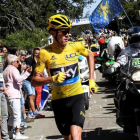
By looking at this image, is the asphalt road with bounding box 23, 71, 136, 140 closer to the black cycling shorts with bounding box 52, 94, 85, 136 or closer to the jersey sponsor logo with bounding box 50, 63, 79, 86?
the black cycling shorts with bounding box 52, 94, 85, 136

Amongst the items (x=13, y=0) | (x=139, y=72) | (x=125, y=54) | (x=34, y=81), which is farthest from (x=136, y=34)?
(x=13, y=0)

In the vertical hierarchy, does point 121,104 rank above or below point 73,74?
below

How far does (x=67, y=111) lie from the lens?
5742mm

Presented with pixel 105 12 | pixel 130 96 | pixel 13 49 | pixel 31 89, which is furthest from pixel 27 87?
pixel 105 12

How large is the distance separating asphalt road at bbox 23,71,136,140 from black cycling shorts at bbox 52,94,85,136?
8.15 feet

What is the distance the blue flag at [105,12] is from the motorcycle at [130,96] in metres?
10.2

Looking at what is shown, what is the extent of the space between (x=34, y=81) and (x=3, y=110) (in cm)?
267

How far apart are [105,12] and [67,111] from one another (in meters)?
13.3

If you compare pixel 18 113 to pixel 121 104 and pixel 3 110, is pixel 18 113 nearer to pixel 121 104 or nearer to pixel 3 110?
pixel 3 110

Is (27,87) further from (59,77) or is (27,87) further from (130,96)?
(59,77)

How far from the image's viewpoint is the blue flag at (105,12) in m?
17.5

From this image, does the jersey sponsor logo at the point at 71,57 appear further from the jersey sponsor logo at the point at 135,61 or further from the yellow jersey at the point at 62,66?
the jersey sponsor logo at the point at 135,61

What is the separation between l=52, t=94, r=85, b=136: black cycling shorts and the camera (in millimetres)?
5693

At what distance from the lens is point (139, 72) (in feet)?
20.8
